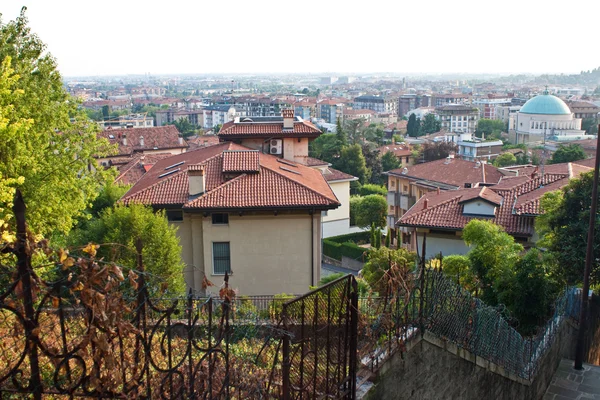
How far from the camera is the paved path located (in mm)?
11617

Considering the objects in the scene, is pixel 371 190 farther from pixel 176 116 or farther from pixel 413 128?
pixel 176 116

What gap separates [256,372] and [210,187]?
43.9 feet

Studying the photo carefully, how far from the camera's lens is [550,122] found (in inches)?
4806

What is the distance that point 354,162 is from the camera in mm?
62406

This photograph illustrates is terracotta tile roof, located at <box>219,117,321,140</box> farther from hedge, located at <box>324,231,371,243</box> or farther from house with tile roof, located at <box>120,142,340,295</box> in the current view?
hedge, located at <box>324,231,371,243</box>

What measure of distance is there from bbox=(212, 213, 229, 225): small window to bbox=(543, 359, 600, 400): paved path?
973 cm

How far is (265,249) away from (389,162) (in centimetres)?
5288

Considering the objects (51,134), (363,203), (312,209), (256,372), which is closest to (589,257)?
(312,209)

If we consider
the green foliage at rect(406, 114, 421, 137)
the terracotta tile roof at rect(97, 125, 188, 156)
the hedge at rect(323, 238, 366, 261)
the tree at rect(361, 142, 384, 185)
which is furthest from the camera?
the green foliage at rect(406, 114, 421, 137)

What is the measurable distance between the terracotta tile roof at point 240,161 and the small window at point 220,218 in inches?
67.5

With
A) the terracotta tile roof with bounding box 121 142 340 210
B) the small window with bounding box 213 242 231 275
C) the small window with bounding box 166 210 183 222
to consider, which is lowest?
the small window with bounding box 213 242 231 275

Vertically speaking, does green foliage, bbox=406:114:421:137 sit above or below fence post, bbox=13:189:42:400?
below

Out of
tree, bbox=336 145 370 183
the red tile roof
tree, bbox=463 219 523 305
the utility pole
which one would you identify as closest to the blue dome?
tree, bbox=336 145 370 183

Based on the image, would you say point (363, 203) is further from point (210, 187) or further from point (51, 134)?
point (51, 134)
